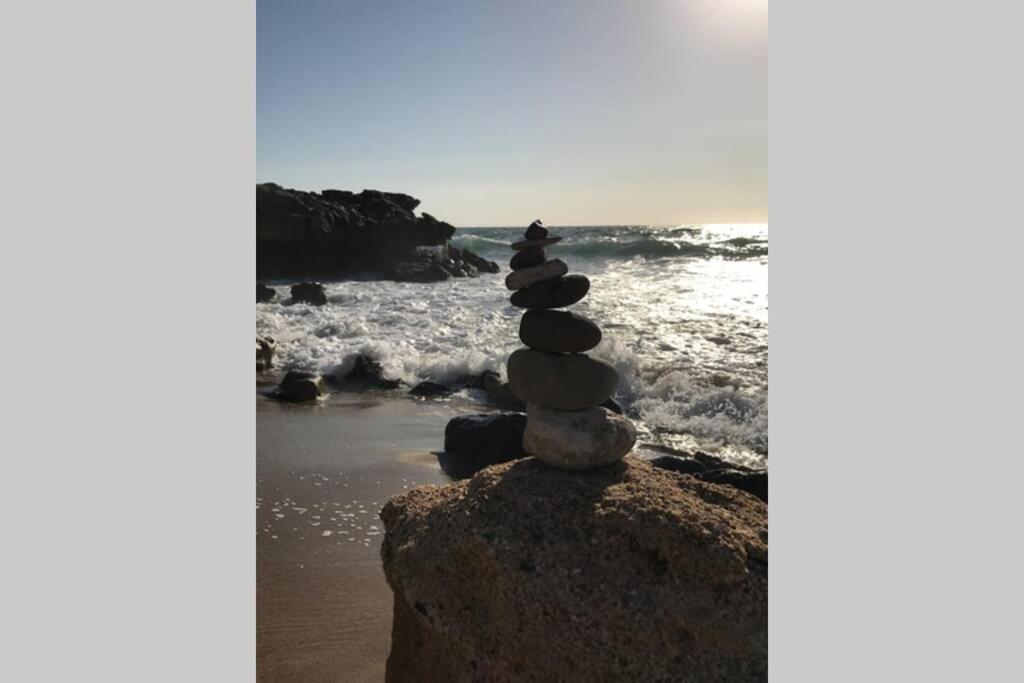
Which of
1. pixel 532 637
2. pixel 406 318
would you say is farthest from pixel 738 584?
pixel 406 318

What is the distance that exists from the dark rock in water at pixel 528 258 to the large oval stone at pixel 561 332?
0.52 feet

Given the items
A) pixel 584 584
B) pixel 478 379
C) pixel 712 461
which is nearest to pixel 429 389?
pixel 478 379

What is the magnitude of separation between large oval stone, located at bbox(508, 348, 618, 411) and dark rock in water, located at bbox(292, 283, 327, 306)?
971 centimetres

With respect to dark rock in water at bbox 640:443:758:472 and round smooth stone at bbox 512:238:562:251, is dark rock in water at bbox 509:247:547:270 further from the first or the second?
dark rock in water at bbox 640:443:758:472

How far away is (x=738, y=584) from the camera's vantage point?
5.49 ft

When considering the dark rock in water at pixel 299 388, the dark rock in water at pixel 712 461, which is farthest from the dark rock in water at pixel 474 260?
the dark rock in water at pixel 712 461

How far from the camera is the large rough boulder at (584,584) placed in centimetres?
163

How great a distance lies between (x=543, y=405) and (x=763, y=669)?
0.98 metres

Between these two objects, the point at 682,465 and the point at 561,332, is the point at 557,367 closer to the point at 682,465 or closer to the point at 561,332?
the point at 561,332

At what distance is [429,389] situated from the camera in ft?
21.9

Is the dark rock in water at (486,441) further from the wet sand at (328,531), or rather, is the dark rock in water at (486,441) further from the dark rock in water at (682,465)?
the dark rock in water at (682,465)

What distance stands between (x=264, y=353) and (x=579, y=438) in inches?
239

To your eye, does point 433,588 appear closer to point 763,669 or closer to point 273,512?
point 763,669

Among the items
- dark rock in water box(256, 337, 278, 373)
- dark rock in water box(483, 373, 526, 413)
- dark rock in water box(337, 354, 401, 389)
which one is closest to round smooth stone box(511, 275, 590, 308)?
dark rock in water box(483, 373, 526, 413)
